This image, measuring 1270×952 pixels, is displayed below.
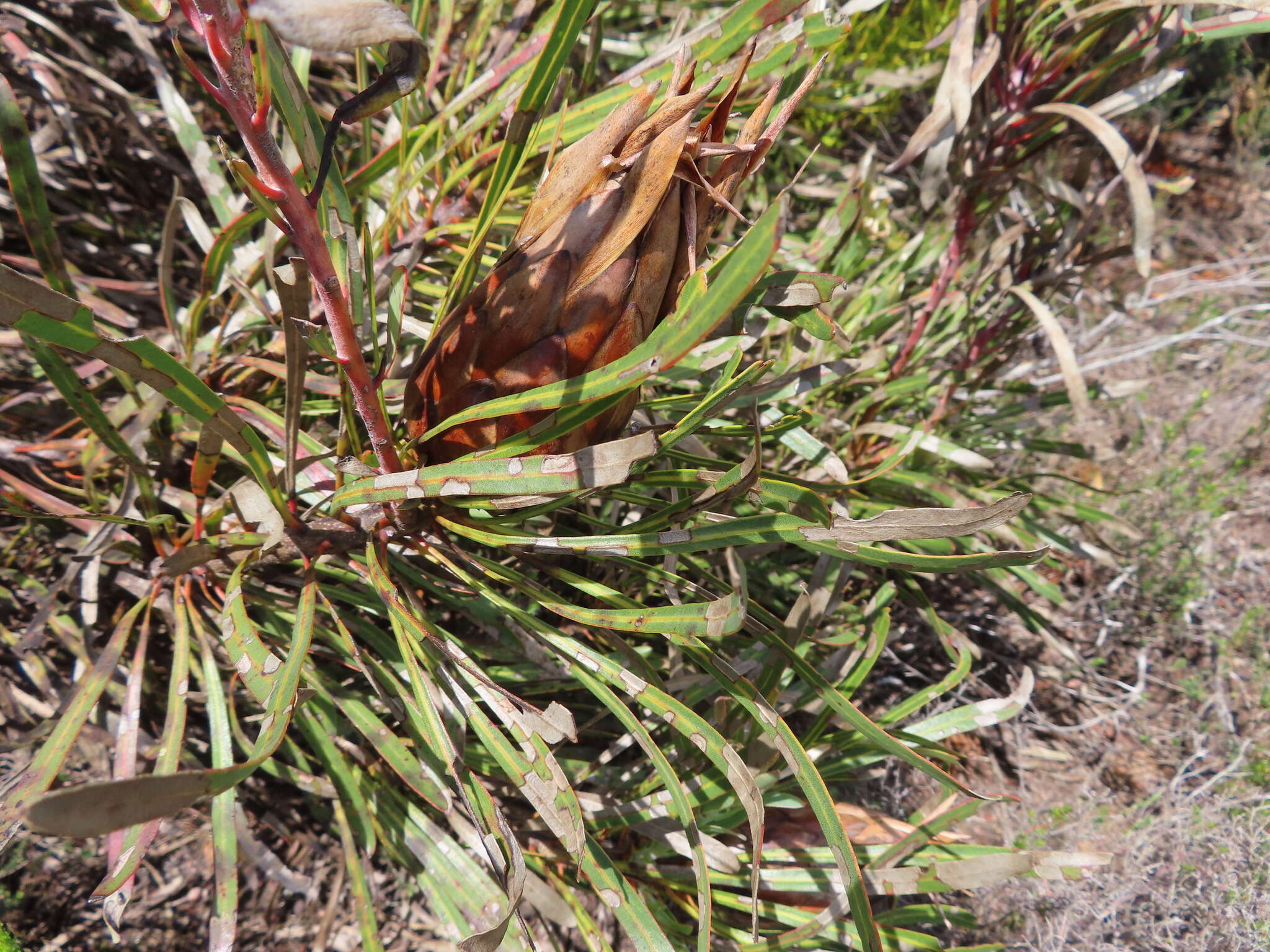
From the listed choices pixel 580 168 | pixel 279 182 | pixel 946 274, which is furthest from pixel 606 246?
pixel 946 274

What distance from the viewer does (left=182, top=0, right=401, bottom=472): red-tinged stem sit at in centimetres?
30

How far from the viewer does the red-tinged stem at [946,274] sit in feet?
3.11

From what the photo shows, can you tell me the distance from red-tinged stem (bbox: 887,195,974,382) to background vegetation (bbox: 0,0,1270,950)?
11 mm

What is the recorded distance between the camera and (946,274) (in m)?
0.96

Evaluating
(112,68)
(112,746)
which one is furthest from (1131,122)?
(112,746)

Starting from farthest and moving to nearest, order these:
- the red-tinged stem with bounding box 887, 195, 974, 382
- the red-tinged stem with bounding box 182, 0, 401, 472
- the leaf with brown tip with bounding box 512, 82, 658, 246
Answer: the red-tinged stem with bounding box 887, 195, 974, 382, the leaf with brown tip with bounding box 512, 82, 658, 246, the red-tinged stem with bounding box 182, 0, 401, 472

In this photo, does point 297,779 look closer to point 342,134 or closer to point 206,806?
point 206,806

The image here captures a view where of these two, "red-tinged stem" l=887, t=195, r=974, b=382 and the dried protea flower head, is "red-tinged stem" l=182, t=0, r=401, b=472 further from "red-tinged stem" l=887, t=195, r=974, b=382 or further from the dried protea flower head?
"red-tinged stem" l=887, t=195, r=974, b=382

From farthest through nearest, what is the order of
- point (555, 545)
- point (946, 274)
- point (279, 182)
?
point (946, 274) → point (555, 545) → point (279, 182)

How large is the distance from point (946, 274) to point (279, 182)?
840 millimetres

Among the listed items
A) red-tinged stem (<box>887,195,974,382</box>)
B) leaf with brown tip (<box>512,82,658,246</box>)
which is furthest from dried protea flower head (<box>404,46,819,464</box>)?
red-tinged stem (<box>887,195,974,382</box>)

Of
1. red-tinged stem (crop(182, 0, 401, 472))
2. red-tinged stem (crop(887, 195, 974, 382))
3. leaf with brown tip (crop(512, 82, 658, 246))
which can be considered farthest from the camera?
red-tinged stem (crop(887, 195, 974, 382))

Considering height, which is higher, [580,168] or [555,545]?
[580,168]

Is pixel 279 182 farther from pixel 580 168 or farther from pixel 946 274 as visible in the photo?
pixel 946 274
